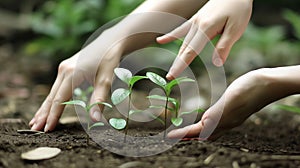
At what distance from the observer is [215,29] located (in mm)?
1539

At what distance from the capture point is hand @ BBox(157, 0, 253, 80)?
1517 mm

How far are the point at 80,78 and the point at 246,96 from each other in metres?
0.68

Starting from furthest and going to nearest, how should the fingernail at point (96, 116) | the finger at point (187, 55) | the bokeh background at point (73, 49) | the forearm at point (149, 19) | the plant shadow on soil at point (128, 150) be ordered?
the bokeh background at point (73, 49) < the forearm at point (149, 19) < the fingernail at point (96, 116) < the finger at point (187, 55) < the plant shadow on soil at point (128, 150)

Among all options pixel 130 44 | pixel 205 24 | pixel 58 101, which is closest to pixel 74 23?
pixel 130 44

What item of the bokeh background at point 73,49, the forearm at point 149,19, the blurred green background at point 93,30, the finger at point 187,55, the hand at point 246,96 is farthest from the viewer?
the blurred green background at point 93,30

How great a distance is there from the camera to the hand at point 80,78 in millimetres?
1696

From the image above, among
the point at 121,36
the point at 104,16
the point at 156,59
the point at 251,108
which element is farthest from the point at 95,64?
the point at 104,16

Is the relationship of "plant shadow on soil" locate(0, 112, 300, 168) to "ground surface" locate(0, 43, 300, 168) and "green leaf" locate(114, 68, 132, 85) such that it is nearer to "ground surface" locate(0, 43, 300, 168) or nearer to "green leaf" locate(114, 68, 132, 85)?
"ground surface" locate(0, 43, 300, 168)

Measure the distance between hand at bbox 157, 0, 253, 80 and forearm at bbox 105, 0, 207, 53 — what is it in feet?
0.88

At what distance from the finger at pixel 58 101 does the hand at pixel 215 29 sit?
419mm

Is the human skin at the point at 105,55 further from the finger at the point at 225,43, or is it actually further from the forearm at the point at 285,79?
the forearm at the point at 285,79

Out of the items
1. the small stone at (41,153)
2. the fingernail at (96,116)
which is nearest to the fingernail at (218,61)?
the fingernail at (96,116)

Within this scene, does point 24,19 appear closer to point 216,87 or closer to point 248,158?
point 216,87

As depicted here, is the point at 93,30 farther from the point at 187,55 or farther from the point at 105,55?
the point at 187,55
